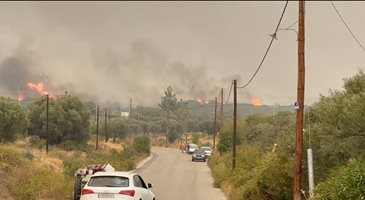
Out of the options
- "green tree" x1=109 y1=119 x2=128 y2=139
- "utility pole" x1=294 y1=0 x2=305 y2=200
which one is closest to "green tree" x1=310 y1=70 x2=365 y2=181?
"utility pole" x1=294 y1=0 x2=305 y2=200

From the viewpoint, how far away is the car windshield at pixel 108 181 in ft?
54.1

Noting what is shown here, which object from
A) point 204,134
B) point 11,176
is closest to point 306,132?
point 11,176

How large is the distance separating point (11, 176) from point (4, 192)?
104 inches

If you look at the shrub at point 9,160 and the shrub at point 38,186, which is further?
the shrub at point 9,160

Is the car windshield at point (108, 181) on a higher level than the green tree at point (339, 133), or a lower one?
lower

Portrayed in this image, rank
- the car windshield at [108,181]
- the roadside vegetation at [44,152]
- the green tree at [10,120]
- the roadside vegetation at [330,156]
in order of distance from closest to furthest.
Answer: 1. the roadside vegetation at [330,156]
2. the car windshield at [108,181]
3. the roadside vegetation at [44,152]
4. the green tree at [10,120]

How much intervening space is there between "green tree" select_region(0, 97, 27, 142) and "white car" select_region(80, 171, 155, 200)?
43.1 m

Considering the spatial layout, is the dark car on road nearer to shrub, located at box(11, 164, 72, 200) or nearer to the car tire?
shrub, located at box(11, 164, 72, 200)

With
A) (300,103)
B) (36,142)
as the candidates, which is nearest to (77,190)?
(300,103)

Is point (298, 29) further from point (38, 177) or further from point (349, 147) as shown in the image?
point (38, 177)

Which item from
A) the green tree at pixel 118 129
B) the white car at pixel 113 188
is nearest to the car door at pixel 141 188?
the white car at pixel 113 188

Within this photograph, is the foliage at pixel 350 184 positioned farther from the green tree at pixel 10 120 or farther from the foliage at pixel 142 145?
the foliage at pixel 142 145

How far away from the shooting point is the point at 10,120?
59469 mm

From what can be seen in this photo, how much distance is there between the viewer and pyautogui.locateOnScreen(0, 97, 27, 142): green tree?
5843 cm
